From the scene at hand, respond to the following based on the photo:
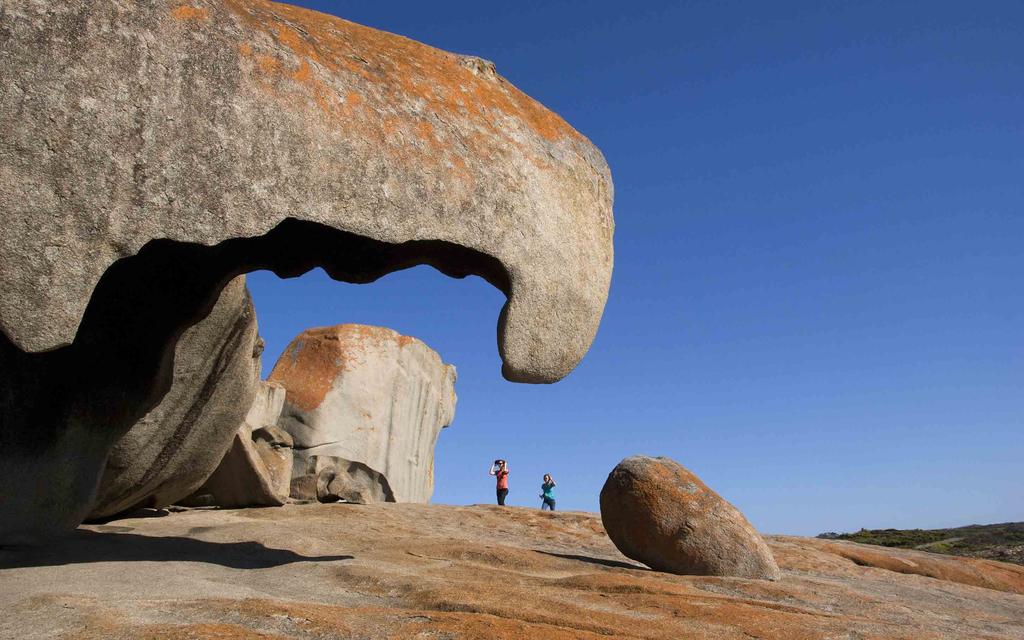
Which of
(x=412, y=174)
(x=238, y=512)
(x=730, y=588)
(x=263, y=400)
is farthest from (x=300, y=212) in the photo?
(x=263, y=400)

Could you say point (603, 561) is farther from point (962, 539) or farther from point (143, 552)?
point (962, 539)

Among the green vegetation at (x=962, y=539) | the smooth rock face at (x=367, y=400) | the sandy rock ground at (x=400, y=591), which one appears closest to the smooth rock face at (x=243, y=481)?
the sandy rock ground at (x=400, y=591)

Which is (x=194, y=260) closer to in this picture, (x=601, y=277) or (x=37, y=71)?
(x=37, y=71)

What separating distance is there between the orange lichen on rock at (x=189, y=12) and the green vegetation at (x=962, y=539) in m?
10.8

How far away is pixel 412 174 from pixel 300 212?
581mm

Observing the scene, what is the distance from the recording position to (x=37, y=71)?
3.79 meters

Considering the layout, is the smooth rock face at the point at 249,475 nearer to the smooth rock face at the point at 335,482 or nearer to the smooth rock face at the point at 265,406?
the smooth rock face at the point at 265,406

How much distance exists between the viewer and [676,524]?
23.8 feet

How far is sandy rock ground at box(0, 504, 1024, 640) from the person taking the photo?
3.52m

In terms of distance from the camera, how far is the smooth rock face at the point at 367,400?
42.9ft

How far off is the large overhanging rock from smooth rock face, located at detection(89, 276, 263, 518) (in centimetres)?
113

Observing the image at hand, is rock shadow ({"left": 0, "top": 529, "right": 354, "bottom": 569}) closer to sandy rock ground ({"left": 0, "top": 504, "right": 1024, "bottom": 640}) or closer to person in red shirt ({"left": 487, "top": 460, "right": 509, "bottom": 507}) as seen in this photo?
sandy rock ground ({"left": 0, "top": 504, "right": 1024, "bottom": 640})

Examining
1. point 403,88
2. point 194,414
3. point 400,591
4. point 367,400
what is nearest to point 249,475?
point 194,414

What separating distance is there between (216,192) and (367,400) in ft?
32.9
